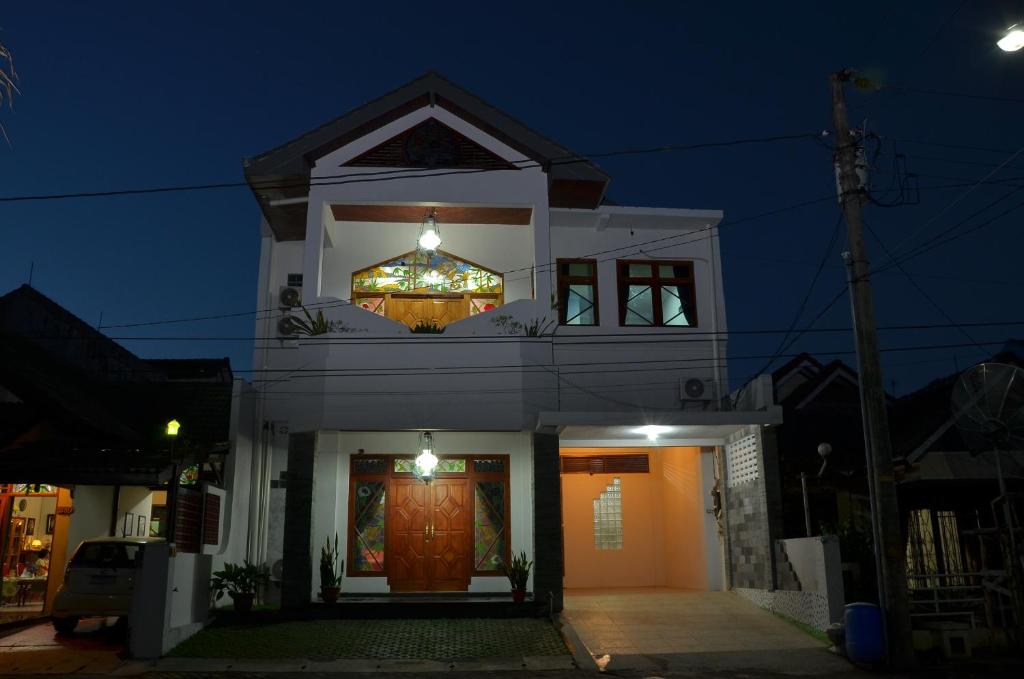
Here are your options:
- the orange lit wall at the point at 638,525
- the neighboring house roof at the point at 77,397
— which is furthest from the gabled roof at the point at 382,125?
the orange lit wall at the point at 638,525

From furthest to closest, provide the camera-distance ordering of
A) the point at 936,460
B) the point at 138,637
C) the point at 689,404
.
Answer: the point at 689,404 < the point at 936,460 < the point at 138,637

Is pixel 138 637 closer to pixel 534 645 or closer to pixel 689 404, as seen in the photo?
pixel 534 645

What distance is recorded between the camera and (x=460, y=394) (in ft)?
52.5

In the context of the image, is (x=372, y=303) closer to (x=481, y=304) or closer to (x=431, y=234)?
(x=481, y=304)

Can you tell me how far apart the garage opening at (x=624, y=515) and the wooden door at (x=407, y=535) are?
3667 millimetres

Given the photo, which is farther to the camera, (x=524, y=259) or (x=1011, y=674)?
(x=524, y=259)

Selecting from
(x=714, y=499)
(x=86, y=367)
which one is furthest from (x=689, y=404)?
(x=86, y=367)

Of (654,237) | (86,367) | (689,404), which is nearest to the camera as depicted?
(689,404)

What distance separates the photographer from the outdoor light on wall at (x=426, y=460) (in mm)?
16328

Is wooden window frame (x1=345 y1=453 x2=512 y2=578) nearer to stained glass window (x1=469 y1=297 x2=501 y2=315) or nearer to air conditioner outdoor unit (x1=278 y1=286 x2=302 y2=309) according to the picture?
stained glass window (x1=469 y1=297 x2=501 y2=315)

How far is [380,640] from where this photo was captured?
1292 cm

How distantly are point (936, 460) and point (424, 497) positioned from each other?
8.79 m

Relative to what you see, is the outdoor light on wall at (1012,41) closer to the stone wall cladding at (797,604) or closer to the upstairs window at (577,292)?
the stone wall cladding at (797,604)

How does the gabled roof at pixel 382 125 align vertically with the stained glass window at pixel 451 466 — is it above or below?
above
